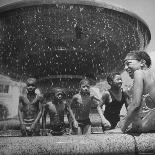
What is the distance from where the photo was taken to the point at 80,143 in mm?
2334

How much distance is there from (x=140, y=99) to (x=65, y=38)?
408 centimetres

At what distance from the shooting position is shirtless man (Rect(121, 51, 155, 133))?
2568mm

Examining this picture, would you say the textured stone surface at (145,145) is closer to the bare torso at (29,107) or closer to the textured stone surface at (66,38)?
the bare torso at (29,107)

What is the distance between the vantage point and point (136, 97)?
2.54 meters

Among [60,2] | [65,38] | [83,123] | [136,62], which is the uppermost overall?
[60,2]

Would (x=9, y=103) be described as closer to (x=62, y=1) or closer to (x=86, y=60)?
(x=86, y=60)

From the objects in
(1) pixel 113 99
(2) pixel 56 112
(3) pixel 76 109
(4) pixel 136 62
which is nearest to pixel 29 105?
(2) pixel 56 112

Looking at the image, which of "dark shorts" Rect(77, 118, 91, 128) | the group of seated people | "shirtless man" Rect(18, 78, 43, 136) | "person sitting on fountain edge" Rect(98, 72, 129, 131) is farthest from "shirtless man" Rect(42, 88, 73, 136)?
"person sitting on fountain edge" Rect(98, 72, 129, 131)

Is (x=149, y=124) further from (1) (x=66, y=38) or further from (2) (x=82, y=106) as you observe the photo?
(1) (x=66, y=38)

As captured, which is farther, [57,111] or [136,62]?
[57,111]

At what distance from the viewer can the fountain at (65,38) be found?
18.3 ft

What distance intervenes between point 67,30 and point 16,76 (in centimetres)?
285

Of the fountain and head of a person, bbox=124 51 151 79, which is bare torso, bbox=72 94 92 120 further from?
head of a person, bbox=124 51 151 79

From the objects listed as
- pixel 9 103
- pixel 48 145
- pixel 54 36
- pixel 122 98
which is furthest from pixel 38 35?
pixel 9 103
